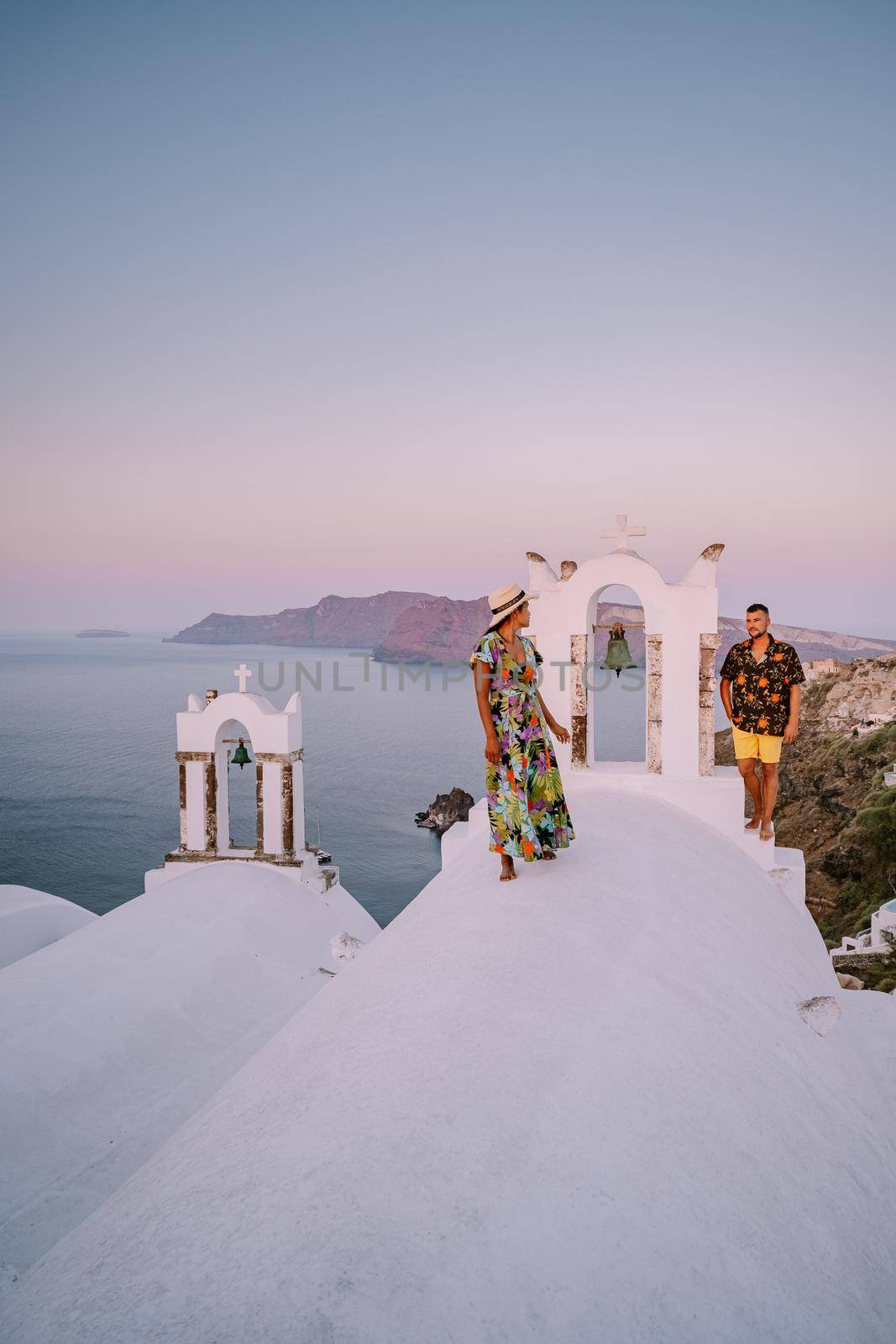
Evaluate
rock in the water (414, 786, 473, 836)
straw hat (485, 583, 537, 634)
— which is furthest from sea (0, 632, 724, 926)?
straw hat (485, 583, 537, 634)

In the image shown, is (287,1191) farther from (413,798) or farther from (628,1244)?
(413,798)

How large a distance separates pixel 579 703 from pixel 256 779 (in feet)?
13.2

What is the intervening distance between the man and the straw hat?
233 centimetres

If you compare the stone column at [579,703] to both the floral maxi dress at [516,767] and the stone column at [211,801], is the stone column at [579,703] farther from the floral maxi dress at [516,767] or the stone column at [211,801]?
the stone column at [211,801]

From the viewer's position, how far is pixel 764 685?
5691 millimetres

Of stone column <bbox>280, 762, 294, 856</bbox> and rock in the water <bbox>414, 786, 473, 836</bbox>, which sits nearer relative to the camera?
stone column <bbox>280, 762, 294, 856</bbox>

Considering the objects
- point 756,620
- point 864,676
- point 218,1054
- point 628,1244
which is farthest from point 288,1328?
point 864,676

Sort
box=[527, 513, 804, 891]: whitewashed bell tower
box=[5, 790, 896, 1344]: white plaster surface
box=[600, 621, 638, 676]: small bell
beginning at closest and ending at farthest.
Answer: box=[5, 790, 896, 1344]: white plaster surface < box=[527, 513, 804, 891]: whitewashed bell tower < box=[600, 621, 638, 676]: small bell

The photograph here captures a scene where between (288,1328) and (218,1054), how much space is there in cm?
454

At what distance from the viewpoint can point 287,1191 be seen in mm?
1876

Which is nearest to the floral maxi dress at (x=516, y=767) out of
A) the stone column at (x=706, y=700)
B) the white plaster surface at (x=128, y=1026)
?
the stone column at (x=706, y=700)

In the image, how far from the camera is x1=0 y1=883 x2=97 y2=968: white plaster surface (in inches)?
318

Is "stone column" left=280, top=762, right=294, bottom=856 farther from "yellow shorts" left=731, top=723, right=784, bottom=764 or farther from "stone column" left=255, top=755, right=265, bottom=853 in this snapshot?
"yellow shorts" left=731, top=723, right=784, bottom=764

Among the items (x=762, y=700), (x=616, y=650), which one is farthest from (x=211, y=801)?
(x=762, y=700)
